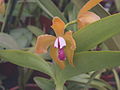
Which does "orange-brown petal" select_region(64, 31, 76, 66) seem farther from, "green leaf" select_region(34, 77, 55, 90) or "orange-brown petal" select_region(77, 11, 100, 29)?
"green leaf" select_region(34, 77, 55, 90)

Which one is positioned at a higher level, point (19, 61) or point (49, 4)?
point (49, 4)

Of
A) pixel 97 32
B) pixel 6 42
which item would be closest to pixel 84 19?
pixel 97 32

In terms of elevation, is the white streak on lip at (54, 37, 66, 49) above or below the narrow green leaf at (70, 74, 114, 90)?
below

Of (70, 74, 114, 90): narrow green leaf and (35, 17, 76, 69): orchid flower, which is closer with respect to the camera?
(35, 17, 76, 69): orchid flower

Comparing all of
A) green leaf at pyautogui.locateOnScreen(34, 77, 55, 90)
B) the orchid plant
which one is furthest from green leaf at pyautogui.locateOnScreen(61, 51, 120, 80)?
green leaf at pyautogui.locateOnScreen(34, 77, 55, 90)

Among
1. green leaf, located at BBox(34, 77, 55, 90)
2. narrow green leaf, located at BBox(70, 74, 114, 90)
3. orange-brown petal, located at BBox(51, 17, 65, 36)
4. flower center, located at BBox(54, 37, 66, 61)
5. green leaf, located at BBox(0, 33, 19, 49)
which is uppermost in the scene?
green leaf, located at BBox(0, 33, 19, 49)

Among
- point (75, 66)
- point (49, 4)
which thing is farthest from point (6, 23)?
point (75, 66)

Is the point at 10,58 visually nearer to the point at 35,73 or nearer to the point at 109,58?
the point at 109,58
